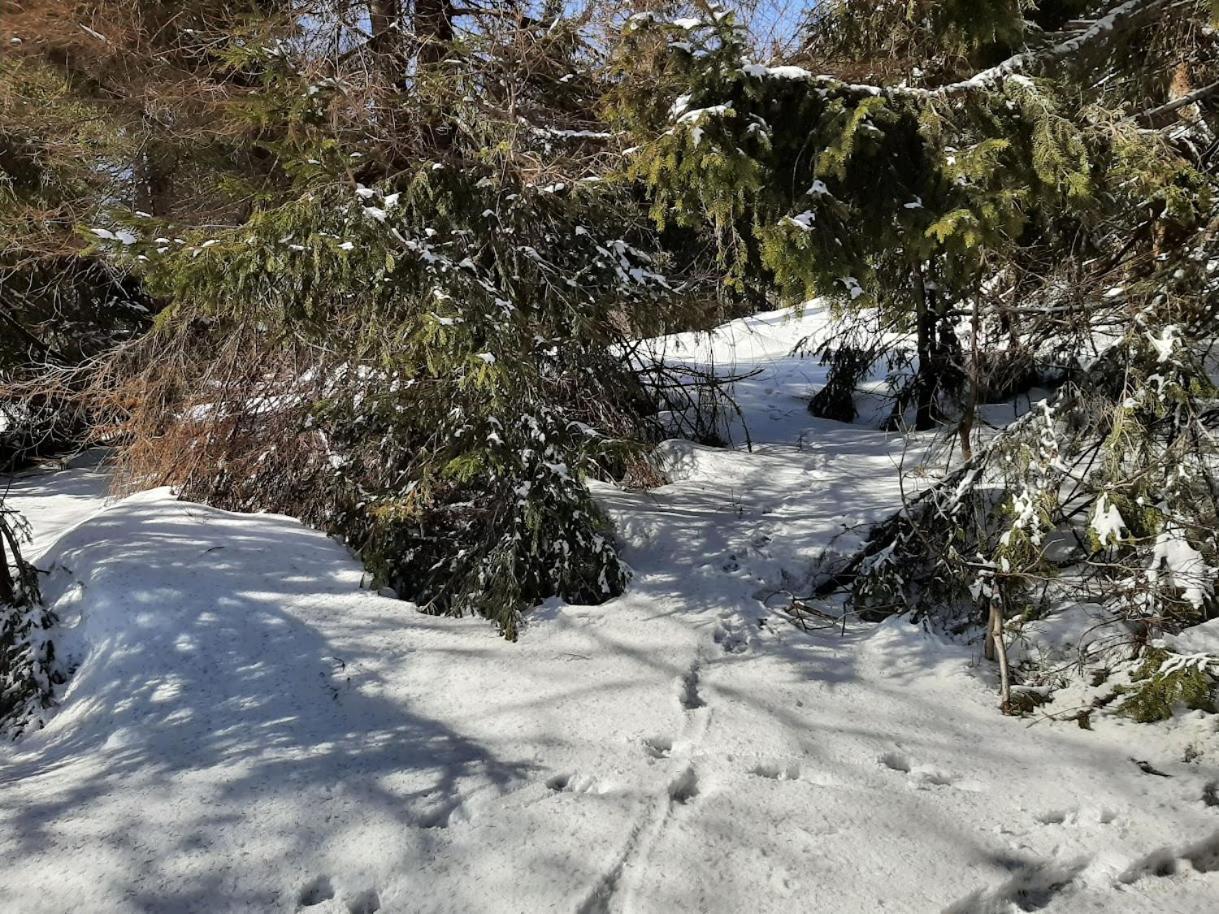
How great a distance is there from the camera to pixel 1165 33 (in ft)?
14.2

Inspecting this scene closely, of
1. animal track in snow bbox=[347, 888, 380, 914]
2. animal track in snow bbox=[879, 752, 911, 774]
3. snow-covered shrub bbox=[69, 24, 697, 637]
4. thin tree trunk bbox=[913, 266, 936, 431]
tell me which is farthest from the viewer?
thin tree trunk bbox=[913, 266, 936, 431]

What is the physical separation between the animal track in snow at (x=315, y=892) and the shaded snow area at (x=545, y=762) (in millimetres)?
16

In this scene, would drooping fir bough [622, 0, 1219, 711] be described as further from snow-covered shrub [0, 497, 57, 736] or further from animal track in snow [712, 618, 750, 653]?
snow-covered shrub [0, 497, 57, 736]

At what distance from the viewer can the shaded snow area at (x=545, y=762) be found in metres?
2.70

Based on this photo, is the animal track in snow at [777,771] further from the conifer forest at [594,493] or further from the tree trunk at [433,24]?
the tree trunk at [433,24]

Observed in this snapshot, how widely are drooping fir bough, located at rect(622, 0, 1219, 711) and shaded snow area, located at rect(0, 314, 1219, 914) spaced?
2.90 feet

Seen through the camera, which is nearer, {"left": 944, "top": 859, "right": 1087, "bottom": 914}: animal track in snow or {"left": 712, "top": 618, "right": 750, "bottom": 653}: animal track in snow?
{"left": 944, "top": 859, "right": 1087, "bottom": 914}: animal track in snow

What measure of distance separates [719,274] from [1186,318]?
3101mm

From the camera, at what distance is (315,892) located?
2.67 meters

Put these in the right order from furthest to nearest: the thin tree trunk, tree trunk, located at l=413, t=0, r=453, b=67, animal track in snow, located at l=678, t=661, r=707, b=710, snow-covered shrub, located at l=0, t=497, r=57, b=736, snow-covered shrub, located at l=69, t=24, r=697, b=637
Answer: the thin tree trunk < tree trunk, located at l=413, t=0, r=453, b=67 < snow-covered shrub, located at l=69, t=24, r=697, b=637 < snow-covered shrub, located at l=0, t=497, r=57, b=736 < animal track in snow, located at l=678, t=661, r=707, b=710

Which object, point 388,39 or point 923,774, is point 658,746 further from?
point 388,39

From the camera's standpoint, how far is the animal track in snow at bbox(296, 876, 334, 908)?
263 centimetres

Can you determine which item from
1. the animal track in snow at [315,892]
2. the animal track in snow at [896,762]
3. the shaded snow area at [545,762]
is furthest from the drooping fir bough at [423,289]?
the animal track in snow at [896,762]

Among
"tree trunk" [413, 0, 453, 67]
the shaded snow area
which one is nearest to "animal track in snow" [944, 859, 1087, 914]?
the shaded snow area
